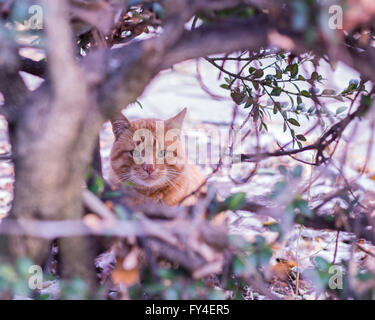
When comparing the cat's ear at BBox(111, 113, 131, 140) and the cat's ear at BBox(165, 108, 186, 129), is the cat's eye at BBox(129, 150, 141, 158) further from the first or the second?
the cat's ear at BBox(165, 108, 186, 129)

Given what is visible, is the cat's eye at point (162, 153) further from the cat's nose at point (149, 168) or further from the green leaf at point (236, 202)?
the green leaf at point (236, 202)

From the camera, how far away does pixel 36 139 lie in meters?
0.85

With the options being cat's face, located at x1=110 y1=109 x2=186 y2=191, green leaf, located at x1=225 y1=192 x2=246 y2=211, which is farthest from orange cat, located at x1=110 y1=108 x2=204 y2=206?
green leaf, located at x1=225 y1=192 x2=246 y2=211

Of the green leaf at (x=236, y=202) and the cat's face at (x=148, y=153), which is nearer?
the green leaf at (x=236, y=202)

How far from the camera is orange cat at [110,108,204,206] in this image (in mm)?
2051

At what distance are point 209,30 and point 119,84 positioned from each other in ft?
0.71

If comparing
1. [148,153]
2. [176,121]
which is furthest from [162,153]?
[176,121]

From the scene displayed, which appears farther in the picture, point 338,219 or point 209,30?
point 338,219

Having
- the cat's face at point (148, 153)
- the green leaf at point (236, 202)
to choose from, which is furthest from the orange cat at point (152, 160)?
the green leaf at point (236, 202)

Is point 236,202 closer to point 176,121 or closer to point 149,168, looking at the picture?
point 149,168

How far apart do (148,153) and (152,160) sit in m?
0.06

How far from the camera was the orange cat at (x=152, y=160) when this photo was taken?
2.05 meters
